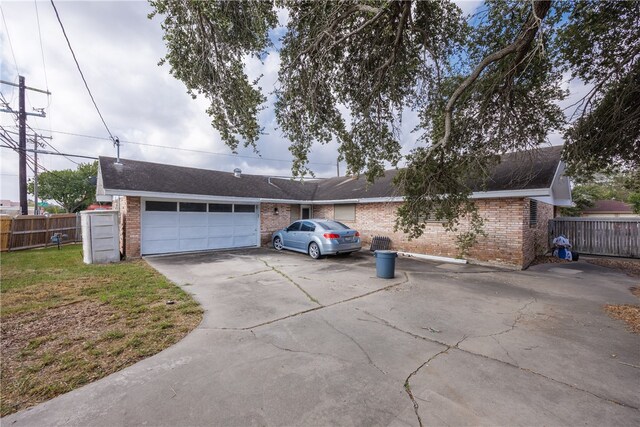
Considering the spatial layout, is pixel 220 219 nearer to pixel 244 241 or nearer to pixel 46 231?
pixel 244 241

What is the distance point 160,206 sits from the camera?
37.4 ft

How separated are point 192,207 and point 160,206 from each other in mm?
1291

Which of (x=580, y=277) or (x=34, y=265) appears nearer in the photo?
(x=580, y=277)

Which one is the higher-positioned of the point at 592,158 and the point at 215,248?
the point at 592,158

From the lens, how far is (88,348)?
12.0 feet

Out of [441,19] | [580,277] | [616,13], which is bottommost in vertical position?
[580,277]

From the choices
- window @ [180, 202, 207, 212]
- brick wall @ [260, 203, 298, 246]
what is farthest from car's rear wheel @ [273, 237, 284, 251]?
window @ [180, 202, 207, 212]

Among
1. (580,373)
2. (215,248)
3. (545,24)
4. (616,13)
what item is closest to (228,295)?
(580,373)

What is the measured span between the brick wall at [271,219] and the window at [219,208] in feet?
5.73

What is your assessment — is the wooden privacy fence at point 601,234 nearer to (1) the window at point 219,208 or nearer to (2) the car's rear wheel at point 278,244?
(2) the car's rear wheel at point 278,244

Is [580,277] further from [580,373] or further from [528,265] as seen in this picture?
[580,373]

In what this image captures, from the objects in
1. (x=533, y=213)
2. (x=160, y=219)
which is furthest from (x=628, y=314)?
(x=160, y=219)

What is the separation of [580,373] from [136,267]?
1081 centimetres

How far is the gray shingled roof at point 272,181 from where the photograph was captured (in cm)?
912
